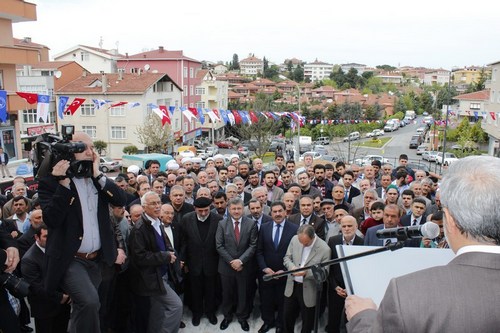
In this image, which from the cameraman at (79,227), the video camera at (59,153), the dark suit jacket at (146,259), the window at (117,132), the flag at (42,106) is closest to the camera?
the video camera at (59,153)

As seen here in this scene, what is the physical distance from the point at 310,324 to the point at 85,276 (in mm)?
2677

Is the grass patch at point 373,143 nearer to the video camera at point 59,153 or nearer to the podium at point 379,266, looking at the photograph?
the video camera at point 59,153

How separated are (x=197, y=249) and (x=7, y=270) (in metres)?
2.28

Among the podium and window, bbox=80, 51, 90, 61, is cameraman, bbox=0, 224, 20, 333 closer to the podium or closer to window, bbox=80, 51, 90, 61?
the podium

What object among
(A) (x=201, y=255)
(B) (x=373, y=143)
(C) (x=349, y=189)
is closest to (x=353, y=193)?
(C) (x=349, y=189)

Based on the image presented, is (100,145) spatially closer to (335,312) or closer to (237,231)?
(237,231)

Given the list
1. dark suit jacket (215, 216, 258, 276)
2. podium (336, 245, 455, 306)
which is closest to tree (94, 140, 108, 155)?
dark suit jacket (215, 216, 258, 276)

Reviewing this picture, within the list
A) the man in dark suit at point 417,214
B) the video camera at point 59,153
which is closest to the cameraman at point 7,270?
the video camera at point 59,153

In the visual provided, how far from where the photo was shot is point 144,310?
447 centimetres

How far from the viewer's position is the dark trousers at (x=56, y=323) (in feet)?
13.9

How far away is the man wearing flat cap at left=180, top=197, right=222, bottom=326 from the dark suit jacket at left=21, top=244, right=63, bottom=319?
1685mm

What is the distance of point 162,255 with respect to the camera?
13.9 feet

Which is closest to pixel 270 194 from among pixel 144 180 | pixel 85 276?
pixel 144 180

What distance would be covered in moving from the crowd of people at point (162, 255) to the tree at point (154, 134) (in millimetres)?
27189
